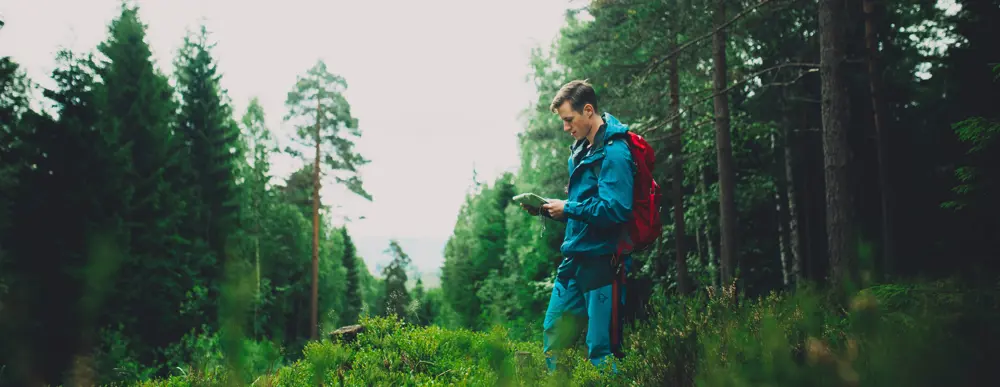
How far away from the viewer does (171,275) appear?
23.2 metres

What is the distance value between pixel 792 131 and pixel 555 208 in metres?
16.4

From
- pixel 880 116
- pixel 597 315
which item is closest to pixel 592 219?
pixel 597 315

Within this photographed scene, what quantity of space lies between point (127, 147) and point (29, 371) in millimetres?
20687

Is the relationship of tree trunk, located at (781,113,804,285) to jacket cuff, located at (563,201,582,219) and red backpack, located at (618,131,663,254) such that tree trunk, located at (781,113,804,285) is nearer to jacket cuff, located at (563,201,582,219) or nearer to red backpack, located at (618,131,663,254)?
red backpack, located at (618,131,663,254)

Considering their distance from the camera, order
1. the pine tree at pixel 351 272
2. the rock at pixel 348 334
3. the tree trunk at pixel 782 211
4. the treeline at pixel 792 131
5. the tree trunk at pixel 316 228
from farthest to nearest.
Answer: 1. the pine tree at pixel 351 272
2. the tree trunk at pixel 316 228
3. the tree trunk at pixel 782 211
4. the treeline at pixel 792 131
5. the rock at pixel 348 334

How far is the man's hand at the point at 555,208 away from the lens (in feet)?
12.4

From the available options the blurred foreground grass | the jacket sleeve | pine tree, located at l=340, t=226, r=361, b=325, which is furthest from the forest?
pine tree, located at l=340, t=226, r=361, b=325

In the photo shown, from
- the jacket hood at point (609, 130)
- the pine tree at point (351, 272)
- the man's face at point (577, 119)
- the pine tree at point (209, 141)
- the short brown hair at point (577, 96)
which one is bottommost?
the pine tree at point (351, 272)

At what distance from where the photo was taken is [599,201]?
145 inches

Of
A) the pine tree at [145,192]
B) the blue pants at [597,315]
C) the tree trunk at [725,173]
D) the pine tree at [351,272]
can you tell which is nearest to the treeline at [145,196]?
the pine tree at [145,192]

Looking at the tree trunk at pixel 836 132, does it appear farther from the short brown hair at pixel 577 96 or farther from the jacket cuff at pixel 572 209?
the jacket cuff at pixel 572 209

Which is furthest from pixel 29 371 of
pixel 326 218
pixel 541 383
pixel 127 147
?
pixel 326 218

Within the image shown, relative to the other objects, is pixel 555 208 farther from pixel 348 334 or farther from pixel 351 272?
pixel 351 272

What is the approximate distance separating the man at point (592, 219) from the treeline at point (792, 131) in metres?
0.64
